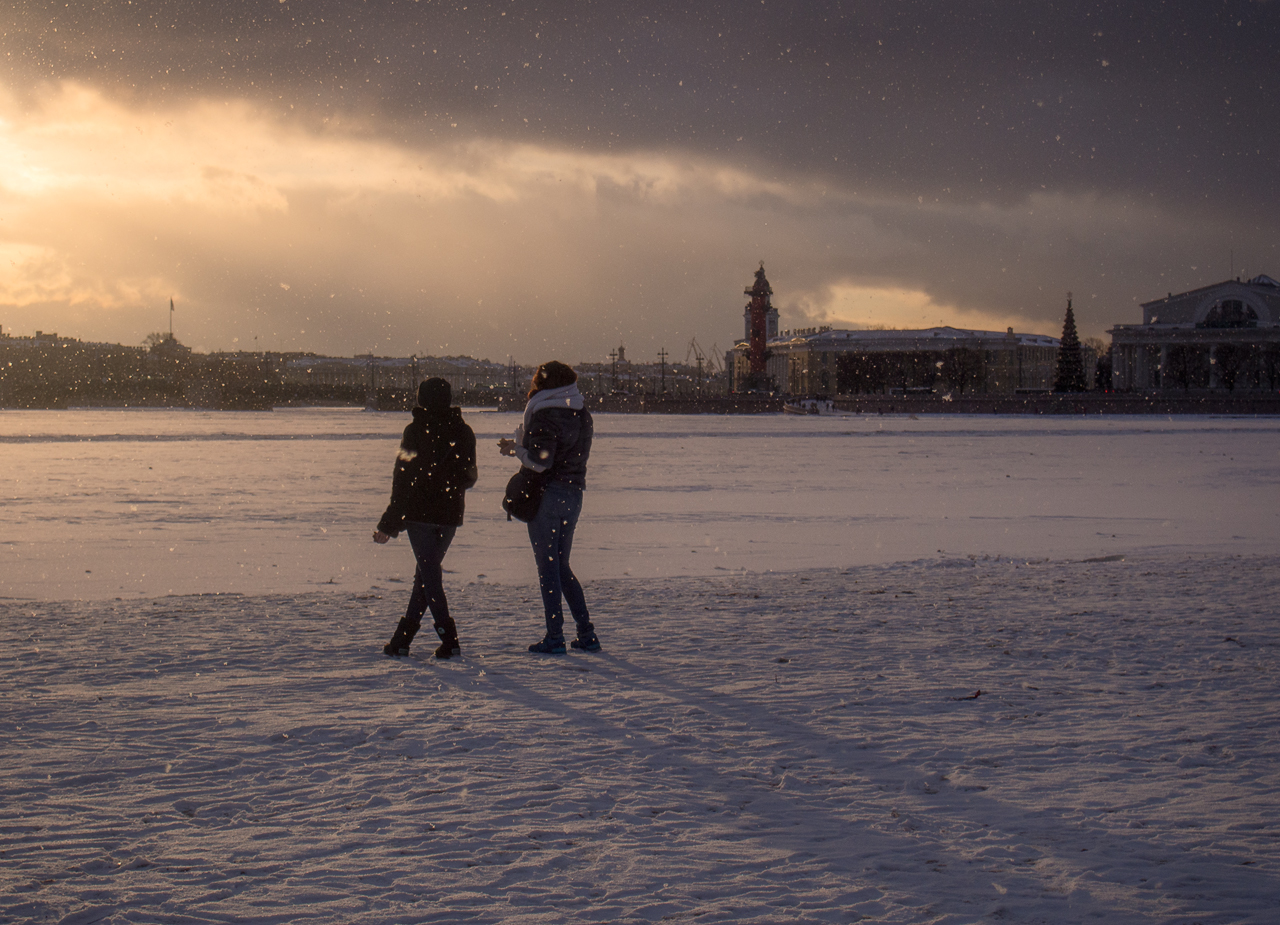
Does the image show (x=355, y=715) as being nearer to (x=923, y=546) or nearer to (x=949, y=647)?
(x=949, y=647)

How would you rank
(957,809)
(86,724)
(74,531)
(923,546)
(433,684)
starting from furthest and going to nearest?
(74,531), (923,546), (433,684), (86,724), (957,809)

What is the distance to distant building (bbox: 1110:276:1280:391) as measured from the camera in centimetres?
10694

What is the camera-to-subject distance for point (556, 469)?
22.8ft

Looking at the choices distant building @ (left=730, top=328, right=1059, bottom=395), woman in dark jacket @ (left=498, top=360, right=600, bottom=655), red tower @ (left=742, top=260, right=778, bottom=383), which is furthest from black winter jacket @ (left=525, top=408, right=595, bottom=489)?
distant building @ (left=730, top=328, right=1059, bottom=395)

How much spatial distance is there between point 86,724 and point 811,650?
154 inches

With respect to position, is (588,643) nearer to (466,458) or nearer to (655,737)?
(466,458)

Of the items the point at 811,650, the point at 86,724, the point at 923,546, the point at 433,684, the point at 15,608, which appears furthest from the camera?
the point at 923,546

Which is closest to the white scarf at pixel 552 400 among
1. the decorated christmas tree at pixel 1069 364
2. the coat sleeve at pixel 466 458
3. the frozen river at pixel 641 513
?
the coat sleeve at pixel 466 458

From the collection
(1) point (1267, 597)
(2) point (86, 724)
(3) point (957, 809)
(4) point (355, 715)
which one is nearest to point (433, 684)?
(4) point (355, 715)

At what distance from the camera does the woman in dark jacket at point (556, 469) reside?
680cm

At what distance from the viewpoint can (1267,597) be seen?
902 centimetres

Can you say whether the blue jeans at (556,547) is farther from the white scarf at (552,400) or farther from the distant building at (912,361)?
the distant building at (912,361)

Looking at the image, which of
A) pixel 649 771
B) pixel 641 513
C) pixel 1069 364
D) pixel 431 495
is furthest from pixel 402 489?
pixel 1069 364

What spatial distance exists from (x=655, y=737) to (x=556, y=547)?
1913mm
